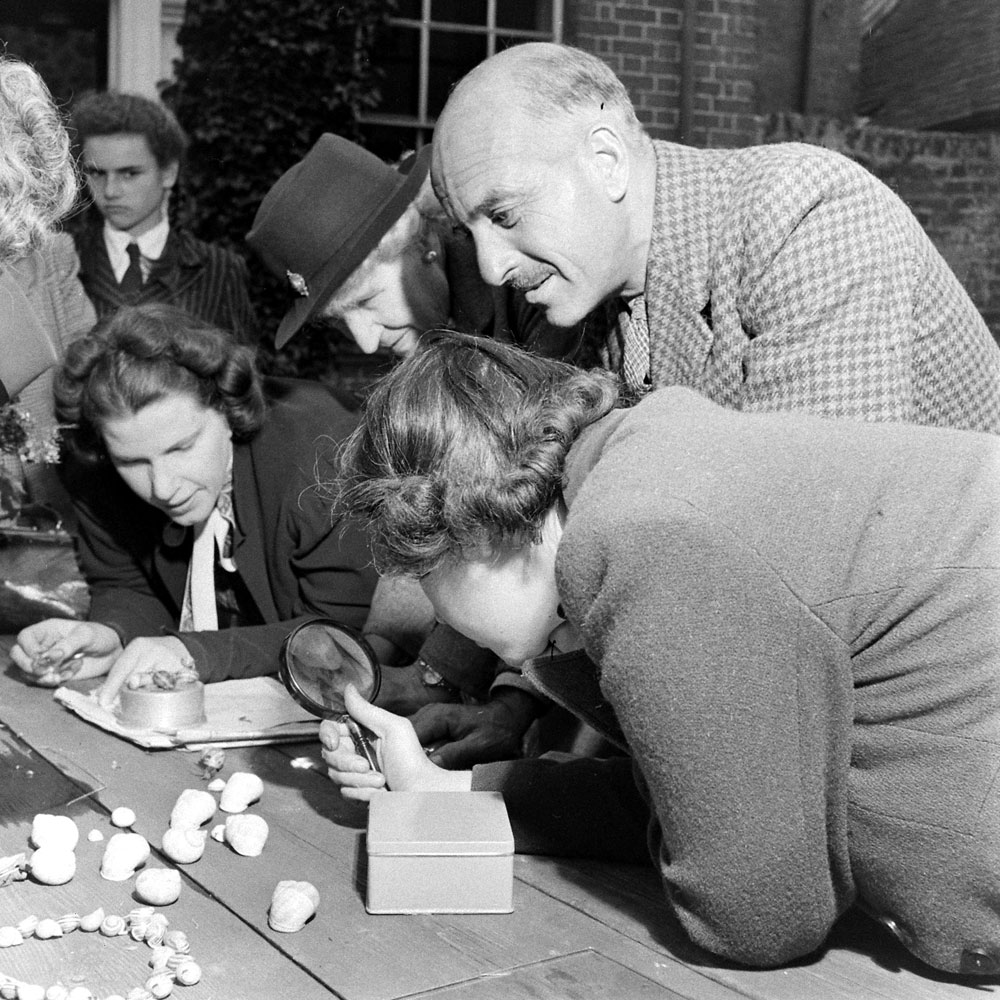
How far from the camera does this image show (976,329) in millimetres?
2125

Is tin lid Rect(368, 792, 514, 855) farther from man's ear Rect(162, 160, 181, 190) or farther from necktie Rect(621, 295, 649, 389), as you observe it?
man's ear Rect(162, 160, 181, 190)

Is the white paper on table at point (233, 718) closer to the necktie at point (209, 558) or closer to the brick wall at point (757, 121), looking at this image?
the necktie at point (209, 558)

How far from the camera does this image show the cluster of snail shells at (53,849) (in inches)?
64.0

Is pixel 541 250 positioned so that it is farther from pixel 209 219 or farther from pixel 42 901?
pixel 209 219

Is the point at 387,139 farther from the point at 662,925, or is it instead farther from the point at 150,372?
the point at 662,925

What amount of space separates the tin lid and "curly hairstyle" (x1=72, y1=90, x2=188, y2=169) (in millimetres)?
2811

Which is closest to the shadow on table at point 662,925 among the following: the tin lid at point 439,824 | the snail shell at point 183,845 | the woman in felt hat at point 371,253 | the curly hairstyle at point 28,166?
the tin lid at point 439,824

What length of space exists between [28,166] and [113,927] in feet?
3.63

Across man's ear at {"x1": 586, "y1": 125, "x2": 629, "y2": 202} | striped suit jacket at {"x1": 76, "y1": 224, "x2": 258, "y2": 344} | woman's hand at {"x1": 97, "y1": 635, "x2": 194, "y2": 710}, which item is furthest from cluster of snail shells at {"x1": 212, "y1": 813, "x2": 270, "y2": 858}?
striped suit jacket at {"x1": 76, "y1": 224, "x2": 258, "y2": 344}

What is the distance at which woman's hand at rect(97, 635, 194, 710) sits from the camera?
2.47 metres

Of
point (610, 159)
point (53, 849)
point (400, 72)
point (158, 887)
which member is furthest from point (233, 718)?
point (400, 72)

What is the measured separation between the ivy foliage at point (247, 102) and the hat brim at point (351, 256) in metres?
3.55

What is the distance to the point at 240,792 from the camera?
1.89 m

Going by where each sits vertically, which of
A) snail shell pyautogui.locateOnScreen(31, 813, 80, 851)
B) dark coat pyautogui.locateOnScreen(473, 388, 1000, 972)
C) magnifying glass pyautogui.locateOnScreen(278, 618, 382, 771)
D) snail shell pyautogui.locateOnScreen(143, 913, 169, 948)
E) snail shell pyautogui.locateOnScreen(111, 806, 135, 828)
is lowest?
snail shell pyautogui.locateOnScreen(111, 806, 135, 828)
